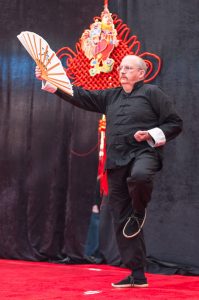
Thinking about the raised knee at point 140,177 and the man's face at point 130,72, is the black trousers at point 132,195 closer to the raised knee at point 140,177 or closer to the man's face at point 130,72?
the raised knee at point 140,177

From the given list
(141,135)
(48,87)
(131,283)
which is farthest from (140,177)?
(48,87)

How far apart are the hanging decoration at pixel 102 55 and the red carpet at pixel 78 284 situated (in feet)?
2.23

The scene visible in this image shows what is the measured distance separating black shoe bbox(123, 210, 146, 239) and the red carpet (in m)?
0.27

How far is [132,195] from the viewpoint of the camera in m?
2.69

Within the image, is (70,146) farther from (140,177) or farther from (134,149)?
(140,177)

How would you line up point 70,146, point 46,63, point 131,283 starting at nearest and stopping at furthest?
point 131,283
point 46,63
point 70,146

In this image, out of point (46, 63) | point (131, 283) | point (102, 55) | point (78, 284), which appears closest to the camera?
point (131, 283)

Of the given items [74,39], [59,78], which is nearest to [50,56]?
[59,78]

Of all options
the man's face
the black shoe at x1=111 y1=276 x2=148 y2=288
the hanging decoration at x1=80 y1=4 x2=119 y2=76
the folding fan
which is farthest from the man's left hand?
the hanging decoration at x1=80 y1=4 x2=119 y2=76

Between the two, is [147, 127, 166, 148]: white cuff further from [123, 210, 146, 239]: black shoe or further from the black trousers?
[123, 210, 146, 239]: black shoe

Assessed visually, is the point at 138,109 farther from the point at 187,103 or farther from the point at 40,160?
the point at 40,160

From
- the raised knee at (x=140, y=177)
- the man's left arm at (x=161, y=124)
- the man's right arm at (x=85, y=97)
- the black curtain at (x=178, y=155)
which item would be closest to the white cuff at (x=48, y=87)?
the man's right arm at (x=85, y=97)

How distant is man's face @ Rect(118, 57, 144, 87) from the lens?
2918 millimetres

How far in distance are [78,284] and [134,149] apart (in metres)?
0.76
